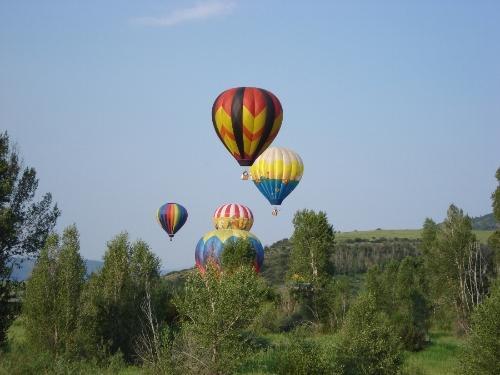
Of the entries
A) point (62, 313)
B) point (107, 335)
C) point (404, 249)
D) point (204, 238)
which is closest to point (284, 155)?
point (204, 238)

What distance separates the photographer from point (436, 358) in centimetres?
→ 5197

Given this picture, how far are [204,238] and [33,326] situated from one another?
139 feet

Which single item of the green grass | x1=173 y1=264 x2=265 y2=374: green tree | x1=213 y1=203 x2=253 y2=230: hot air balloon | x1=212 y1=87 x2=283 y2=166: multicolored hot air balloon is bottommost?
the green grass

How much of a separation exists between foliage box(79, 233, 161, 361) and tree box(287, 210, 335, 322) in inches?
1058

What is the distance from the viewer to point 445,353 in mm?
54562

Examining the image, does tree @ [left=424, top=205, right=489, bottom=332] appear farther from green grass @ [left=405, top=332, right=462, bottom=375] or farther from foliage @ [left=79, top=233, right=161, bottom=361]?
foliage @ [left=79, top=233, right=161, bottom=361]

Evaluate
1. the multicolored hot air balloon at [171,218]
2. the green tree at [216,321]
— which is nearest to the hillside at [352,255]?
the multicolored hot air balloon at [171,218]

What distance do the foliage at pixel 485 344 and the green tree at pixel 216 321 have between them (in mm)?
11890

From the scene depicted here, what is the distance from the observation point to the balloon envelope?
213 ft

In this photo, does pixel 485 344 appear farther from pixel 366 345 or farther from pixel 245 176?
pixel 245 176

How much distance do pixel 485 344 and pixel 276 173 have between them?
34.7 meters

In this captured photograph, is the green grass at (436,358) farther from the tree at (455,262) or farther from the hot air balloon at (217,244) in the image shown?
the hot air balloon at (217,244)

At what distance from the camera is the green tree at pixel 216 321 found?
30609 mm

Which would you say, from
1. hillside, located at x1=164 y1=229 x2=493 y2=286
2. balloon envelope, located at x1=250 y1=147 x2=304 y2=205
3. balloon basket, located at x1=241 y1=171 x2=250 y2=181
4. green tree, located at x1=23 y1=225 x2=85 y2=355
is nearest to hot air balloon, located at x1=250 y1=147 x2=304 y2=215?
balloon envelope, located at x1=250 y1=147 x2=304 y2=205
